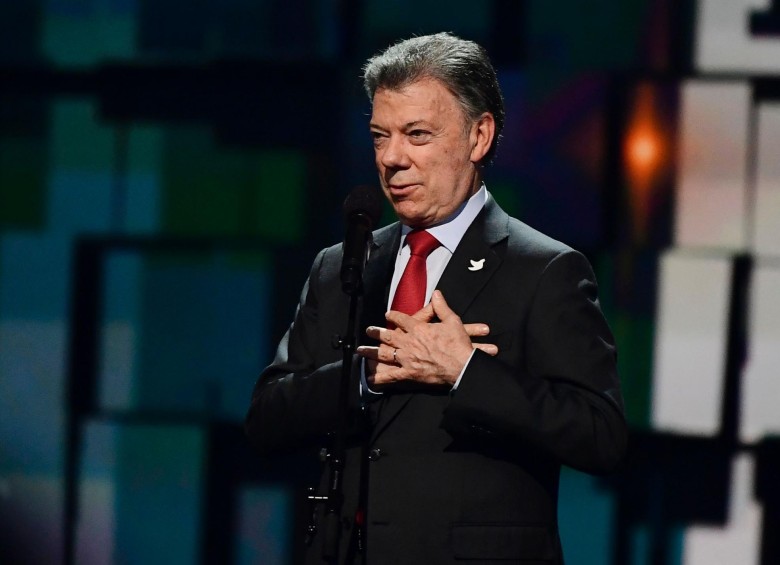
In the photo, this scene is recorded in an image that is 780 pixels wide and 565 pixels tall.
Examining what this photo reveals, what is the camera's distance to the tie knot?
2092mm

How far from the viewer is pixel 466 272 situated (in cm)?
203

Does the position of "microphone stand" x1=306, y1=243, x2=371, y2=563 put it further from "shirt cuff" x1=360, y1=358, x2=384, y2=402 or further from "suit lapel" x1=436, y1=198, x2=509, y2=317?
"suit lapel" x1=436, y1=198, x2=509, y2=317

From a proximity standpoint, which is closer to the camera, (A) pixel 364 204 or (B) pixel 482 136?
(A) pixel 364 204

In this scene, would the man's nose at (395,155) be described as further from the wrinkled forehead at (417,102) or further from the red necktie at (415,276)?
the red necktie at (415,276)

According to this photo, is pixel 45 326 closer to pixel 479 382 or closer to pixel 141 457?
pixel 141 457

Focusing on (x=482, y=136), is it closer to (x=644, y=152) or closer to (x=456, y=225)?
(x=456, y=225)

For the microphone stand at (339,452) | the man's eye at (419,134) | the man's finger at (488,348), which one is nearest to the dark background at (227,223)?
the man's eye at (419,134)

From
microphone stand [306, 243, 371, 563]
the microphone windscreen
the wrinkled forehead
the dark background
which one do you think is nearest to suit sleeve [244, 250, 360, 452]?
microphone stand [306, 243, 371, 563]

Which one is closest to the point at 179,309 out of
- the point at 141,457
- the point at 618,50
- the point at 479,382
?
the point at 141,457

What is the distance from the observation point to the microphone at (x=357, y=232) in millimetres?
1787

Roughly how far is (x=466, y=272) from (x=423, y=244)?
11 cm

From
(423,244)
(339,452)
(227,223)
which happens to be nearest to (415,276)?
(423,244)

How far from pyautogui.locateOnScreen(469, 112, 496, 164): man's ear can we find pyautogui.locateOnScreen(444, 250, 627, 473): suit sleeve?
25cm

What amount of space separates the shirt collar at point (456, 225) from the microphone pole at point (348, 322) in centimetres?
19
